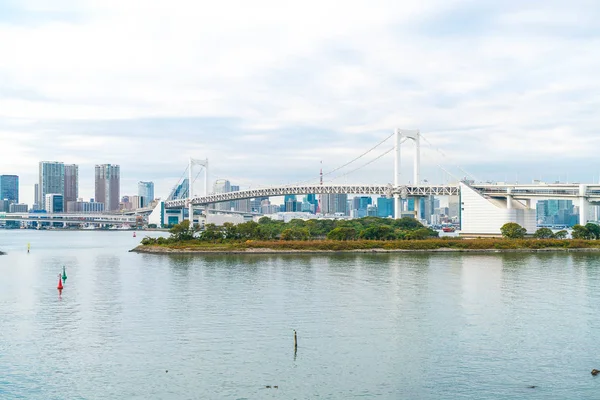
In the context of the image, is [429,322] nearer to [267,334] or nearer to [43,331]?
[267,334]

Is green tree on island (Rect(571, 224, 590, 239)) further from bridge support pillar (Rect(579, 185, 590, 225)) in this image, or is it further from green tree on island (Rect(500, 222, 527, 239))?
green tree on island (Rect(500, 222, 527, 239))

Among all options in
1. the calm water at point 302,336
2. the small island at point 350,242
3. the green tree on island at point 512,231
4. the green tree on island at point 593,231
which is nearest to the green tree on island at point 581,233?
the small island at point 350,242

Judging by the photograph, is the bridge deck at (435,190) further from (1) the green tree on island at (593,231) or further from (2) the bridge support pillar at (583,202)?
(1) the green tree on island at (593,231)

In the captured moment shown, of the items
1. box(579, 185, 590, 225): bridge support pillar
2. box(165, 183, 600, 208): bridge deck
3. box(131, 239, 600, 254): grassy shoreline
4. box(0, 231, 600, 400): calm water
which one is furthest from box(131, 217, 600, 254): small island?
box(0, 231, 600, 400): calm water

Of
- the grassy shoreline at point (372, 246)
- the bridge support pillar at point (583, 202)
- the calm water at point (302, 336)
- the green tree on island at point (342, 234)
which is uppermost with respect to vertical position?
the bridge support pillar at point (583, 202)

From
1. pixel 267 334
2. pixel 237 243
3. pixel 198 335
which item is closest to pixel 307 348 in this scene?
pixel 267 334
